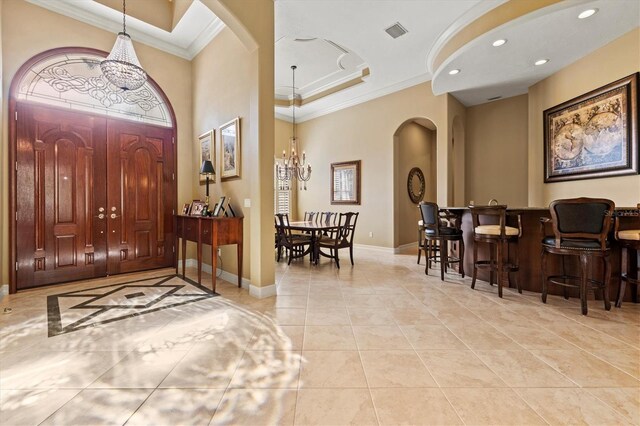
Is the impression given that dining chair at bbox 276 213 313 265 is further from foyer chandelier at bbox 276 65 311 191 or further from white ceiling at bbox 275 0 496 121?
white ceiling at bbox 275 0 496 121

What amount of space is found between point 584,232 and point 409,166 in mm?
4462

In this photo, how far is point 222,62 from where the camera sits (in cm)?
419

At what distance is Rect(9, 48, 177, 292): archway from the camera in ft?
11.6

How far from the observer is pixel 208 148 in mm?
4535

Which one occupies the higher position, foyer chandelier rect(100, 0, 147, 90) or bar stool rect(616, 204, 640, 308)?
foyer chandelier rect(100, 0, 147, 90)

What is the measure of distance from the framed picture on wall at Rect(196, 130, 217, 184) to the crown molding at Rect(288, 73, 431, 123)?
377 cm

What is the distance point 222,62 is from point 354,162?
12.7 feet

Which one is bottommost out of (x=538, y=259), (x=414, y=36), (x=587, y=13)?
(x=538, y=259)

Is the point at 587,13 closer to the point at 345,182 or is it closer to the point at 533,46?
the point at 533,46

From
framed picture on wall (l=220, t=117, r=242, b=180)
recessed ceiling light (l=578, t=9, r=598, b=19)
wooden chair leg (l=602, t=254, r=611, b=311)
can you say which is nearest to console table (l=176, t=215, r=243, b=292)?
framed picture on wall (l=220, t=117, r=242, b=180)

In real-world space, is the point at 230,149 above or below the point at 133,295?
above

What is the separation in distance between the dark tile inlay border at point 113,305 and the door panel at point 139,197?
1.85ft

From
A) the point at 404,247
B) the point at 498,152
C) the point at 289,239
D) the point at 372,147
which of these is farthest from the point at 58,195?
the point at 498,152

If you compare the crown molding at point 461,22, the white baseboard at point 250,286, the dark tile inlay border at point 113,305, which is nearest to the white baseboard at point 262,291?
the white baseboard at point 250,286
